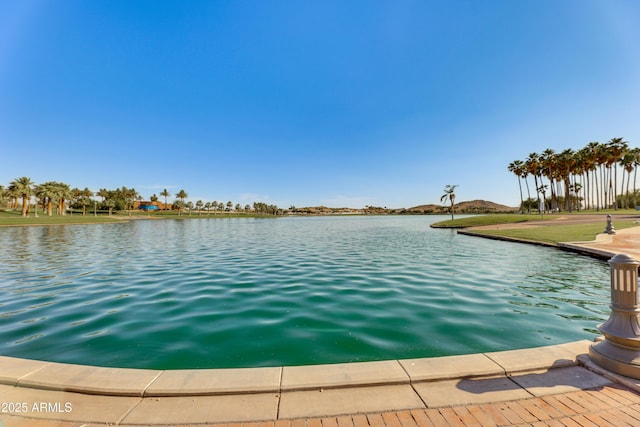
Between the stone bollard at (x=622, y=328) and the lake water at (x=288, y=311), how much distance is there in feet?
5.54

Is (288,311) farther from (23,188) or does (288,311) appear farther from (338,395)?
(23,188)

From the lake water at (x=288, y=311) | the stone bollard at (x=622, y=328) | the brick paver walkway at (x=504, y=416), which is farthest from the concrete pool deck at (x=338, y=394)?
the lake water at (x=288, y=311)

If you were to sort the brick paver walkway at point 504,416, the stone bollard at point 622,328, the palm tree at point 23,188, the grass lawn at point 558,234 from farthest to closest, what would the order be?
the palm tree at point 23,188
the grass lawn at point 558,234
the stone bollard at point 622,328
the brick paver walkway at point 504,416

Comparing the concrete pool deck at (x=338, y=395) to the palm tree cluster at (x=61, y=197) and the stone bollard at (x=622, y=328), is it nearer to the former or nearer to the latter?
the stone bollard at (x=622, y=328)

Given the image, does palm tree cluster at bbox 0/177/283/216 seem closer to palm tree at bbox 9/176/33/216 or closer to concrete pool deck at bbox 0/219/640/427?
palm tree at bbox 9/176/33/216

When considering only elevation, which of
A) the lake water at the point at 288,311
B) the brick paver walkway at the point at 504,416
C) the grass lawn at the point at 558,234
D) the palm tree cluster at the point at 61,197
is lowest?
the lake water at the point at 288,311

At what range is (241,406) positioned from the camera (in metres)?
2.96

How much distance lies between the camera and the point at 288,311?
7207 millimetres

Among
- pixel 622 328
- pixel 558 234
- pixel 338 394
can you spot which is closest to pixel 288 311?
pixel 338 394

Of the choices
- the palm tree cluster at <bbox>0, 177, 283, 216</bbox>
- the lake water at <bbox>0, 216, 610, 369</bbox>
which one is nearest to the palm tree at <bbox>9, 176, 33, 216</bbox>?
the palm tree cluster at <bbox>0, 177, 283, 216</bbox>

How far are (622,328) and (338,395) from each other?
375cm

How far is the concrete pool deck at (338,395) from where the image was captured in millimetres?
2754

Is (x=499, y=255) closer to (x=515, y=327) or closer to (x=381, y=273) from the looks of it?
(x=381, y=273)

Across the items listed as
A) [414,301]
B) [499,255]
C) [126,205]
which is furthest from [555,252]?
[126,205]
